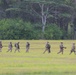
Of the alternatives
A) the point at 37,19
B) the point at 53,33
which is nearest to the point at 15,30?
the point at 53,33

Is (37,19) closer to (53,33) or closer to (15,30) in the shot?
(53,33)

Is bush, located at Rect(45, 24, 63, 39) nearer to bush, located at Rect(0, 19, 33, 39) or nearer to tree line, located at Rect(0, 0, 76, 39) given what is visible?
tree line, located at Rect(0, 0, 76, 39)

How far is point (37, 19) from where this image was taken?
239 ft

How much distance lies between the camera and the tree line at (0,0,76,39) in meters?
67.4

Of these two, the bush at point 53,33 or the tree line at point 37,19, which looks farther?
the bush at point 53,33

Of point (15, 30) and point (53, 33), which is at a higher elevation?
point (15, 30)

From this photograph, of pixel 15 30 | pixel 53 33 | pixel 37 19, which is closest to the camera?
pixel 15 30

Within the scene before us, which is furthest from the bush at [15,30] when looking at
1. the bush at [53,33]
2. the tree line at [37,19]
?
the bush at [53,33]

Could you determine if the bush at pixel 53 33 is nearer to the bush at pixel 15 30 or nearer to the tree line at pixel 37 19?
the tree line at pixel 37 19

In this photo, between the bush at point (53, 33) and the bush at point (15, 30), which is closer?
the bush at point (15, 30)

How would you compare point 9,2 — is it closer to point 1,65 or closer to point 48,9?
point 48,9

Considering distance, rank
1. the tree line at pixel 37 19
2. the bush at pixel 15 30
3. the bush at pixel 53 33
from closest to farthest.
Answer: the bush at pixel 15 30 → the tree line at pixel 37 19 → the bush at pixel 53 33

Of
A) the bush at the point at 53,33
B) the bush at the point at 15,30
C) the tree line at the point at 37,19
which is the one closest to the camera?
the bush at the point at 15,30

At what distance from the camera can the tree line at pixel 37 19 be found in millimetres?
67375
